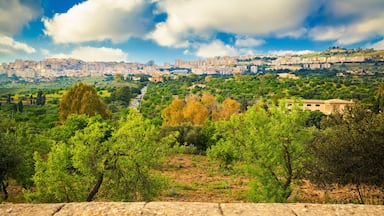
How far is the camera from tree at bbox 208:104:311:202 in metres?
8.98

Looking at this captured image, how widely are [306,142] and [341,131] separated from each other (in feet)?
3.87

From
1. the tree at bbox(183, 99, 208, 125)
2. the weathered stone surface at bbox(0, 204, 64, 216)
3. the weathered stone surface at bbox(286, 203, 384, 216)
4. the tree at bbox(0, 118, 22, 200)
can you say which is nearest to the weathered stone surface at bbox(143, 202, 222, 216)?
the weathered stone surface at bbox(286, 203, 384, 216)

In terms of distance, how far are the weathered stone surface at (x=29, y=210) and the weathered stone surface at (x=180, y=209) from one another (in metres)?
1.05

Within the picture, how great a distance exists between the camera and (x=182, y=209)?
10.1 feet

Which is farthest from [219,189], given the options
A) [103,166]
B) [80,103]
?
[80,103]

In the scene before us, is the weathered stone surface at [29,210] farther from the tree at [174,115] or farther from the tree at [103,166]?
the tree at [174,115]

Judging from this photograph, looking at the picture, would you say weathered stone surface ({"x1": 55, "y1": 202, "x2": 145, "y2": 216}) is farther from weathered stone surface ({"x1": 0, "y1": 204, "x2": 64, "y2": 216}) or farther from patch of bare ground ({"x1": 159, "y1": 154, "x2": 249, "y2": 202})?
patch of bare ground ({"x1": 159, "y1": 154, "x2": 249, "y2": 202})

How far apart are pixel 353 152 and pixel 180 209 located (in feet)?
24.6

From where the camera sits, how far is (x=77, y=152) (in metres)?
7.67

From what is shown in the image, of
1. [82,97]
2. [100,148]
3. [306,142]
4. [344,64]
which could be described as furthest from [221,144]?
[344,64]

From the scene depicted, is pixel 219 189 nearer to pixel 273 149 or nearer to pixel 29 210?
pixel 273 149

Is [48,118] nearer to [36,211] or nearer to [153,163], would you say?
[153,163]

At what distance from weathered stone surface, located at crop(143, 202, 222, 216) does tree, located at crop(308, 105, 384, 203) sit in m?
6.93

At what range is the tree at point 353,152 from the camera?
27.0 ft
